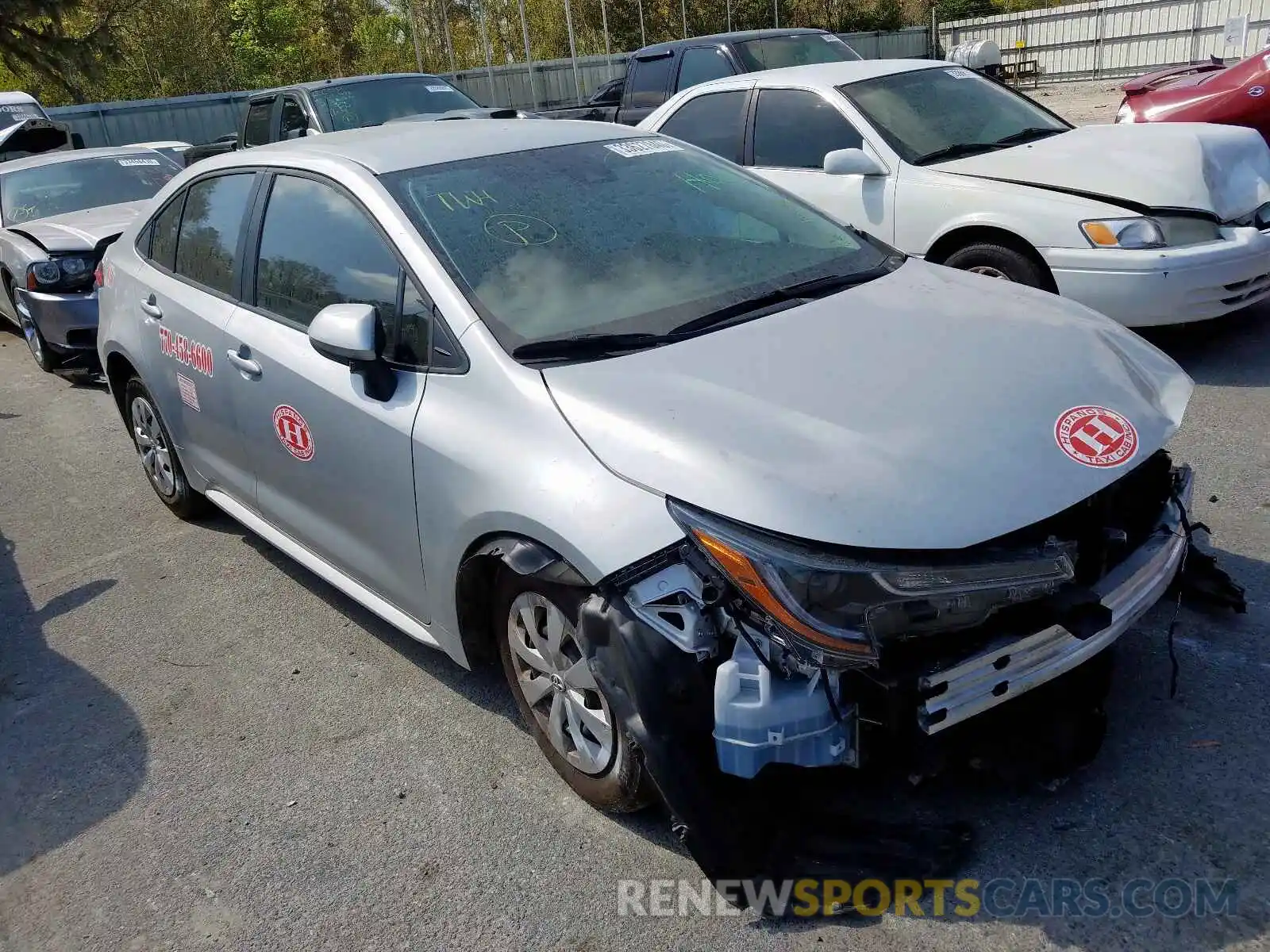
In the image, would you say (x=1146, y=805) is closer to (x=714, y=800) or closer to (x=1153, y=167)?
(x=714, y=800)

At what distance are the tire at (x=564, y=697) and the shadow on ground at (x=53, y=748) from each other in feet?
4.30

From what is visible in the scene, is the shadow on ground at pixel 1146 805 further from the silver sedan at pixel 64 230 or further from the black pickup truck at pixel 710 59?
the black pickup truck at pixel 710 59

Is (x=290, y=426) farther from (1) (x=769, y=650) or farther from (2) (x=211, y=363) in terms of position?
(1) (x=769, y=650)

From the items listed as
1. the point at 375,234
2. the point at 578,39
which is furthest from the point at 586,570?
the point at 578,39

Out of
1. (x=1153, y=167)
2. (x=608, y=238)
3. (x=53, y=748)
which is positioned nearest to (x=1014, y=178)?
(x=1153, y=167)

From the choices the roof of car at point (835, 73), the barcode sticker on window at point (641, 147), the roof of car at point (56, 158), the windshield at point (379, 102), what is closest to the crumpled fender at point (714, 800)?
the barcode sticker on window at point (641, 147)

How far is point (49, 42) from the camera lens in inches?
1133

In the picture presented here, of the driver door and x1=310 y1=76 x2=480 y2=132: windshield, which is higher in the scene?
x1=310 y1=76 x2=480 y2=132: windshield

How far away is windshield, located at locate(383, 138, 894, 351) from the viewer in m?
3.09

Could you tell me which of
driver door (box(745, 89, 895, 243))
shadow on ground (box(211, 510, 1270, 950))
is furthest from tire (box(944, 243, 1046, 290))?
shadow on ground (box(211, 510, 1270, 950))

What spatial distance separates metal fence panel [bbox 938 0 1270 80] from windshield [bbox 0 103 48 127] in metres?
21.7

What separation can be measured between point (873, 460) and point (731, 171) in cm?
197

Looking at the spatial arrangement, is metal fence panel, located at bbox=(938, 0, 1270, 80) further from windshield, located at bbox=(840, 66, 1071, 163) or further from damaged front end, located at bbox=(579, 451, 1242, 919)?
damaged front end, located at bbox=(579, 451, 1242, 919)

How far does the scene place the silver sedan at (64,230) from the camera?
7.80 meters
